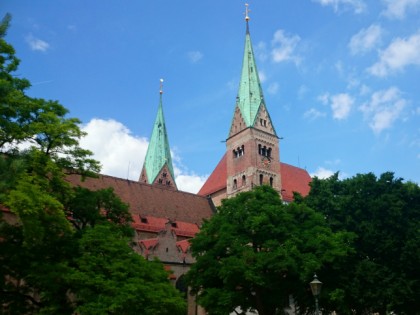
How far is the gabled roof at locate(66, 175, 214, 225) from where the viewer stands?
46938mm

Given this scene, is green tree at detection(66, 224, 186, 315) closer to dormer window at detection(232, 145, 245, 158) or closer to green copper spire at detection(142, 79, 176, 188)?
dormer window at detection(232, 145, 245, 158)

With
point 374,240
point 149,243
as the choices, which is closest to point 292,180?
point 149,243

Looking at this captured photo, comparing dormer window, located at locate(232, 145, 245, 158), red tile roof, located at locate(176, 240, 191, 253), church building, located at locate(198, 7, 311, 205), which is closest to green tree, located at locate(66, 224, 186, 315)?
red tile roof, located at locate(176, 240, 191, 253)

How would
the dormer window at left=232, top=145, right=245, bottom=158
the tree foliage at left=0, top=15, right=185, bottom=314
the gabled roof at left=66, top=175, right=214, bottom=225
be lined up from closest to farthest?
the tree foliage at left=0, top=15, right=185, bottom=314 → the gabled roof at left=66, top=175, right=214, bottom=225 → the dormer window at left=232, top=145, right=245, bottom=158

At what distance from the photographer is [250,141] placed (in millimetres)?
56062

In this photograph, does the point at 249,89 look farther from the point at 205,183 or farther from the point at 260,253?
the point at 260,253

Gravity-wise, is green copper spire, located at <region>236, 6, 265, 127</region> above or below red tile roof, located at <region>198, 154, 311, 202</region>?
above

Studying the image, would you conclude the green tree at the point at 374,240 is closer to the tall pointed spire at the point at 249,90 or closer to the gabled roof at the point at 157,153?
the tall pointed spire at the point at 249,90

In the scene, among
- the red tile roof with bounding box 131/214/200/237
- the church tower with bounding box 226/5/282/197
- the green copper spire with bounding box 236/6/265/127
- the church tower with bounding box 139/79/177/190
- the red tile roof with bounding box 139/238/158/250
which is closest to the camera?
the red tile roof with bounding box 139/238/158/250

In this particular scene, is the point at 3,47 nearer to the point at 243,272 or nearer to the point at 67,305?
the point at 67,305

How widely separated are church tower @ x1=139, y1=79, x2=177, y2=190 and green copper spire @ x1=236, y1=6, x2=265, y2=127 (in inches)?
650

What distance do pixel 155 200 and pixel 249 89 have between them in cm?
1955

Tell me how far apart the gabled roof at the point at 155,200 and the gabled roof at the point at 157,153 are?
15691 mm

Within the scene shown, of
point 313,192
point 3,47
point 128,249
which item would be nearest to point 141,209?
point 313,192
